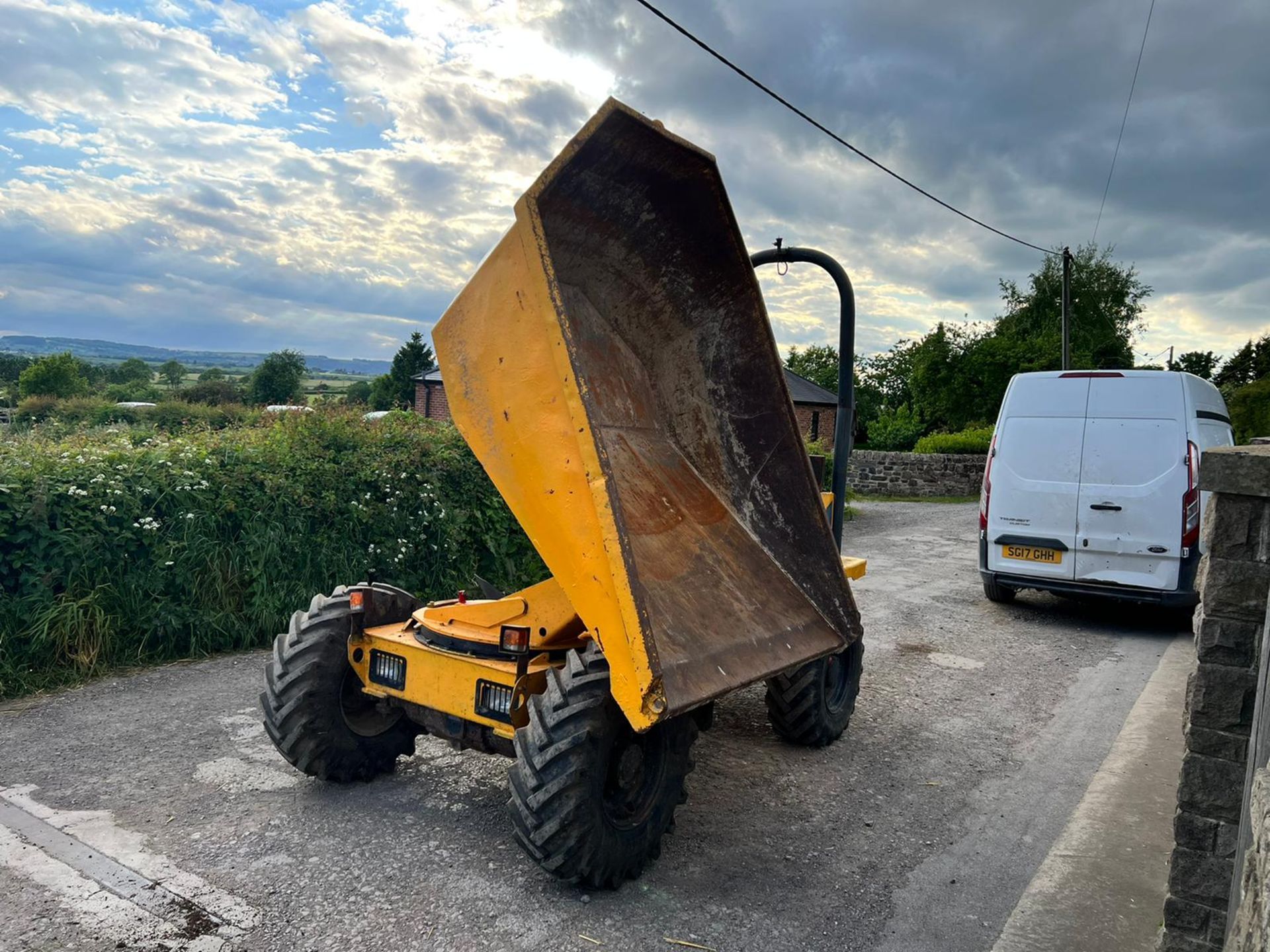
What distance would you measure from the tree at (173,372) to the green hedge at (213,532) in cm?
4423

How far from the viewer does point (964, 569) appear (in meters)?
12.1

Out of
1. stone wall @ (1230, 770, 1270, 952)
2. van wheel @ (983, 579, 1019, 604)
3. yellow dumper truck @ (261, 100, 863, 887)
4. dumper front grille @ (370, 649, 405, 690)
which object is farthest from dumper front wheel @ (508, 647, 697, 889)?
van wheel @ (983, 579, 1019, 604)

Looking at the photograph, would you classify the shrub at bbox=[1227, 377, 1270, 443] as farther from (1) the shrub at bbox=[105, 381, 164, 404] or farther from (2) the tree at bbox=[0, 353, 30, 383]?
(2) the tree at bbox=[0, 353, 30, 383]

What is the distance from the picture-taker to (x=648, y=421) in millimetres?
4168

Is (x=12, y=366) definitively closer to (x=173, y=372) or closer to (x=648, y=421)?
(x=173, y=372)

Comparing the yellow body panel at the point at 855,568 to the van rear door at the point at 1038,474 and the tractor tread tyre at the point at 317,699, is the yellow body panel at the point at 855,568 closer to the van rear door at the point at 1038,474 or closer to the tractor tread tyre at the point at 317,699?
the tractor tread tyre at the point at 317,699

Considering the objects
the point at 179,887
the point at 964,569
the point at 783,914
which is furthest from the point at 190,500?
the point at 964,569

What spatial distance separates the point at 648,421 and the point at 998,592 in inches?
270

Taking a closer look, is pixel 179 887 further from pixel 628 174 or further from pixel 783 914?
pixel 628 174

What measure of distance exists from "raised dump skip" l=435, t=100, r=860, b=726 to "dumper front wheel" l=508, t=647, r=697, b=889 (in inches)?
8.0

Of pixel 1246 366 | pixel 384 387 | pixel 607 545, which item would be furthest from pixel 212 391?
pixel 1246 366

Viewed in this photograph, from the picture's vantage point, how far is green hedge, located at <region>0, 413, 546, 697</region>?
5.73 meters

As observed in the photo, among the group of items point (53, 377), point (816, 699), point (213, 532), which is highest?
point (53, 377)

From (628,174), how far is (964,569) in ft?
32.2
